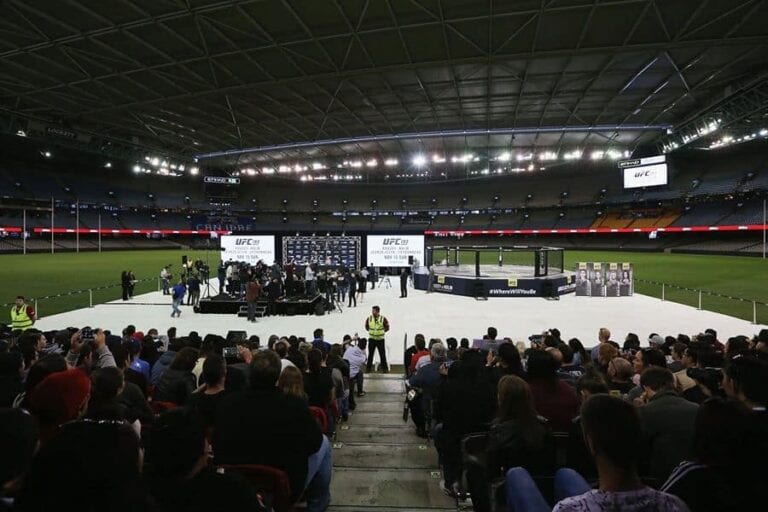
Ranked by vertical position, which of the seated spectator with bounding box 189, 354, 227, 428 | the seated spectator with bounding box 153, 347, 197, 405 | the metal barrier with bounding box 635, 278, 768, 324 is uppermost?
the seated spectator with bounding box 189, 354, 227, 428

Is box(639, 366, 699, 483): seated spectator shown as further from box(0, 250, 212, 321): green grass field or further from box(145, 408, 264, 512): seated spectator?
box(0, 250, 212, 321): green grass field

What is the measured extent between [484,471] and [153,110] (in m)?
31.7

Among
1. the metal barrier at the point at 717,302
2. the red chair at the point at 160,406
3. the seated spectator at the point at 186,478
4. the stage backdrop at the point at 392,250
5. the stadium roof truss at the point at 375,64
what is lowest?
the metal barrier at the point at 717,302

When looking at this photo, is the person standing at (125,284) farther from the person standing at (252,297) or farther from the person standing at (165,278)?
the person standing at (252,297)

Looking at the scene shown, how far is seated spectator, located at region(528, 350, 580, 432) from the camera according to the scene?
149 inches

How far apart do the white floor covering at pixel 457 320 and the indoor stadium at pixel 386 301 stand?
7.5 inches

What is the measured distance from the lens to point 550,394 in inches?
153

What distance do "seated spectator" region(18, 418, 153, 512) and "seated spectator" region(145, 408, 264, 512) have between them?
19cm

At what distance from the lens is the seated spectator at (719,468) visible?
1.86m

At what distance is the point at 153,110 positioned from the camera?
2708 cm

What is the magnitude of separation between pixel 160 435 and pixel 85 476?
360 millimetres

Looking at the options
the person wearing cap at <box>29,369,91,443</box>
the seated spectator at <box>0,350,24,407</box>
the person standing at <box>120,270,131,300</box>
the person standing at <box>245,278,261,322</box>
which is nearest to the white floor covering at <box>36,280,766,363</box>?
the person standing at <box>245,278,261,322</box>

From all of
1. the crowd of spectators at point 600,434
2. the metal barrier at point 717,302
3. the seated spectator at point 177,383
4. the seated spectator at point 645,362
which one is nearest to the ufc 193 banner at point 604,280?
the metal barrier at point 717,302

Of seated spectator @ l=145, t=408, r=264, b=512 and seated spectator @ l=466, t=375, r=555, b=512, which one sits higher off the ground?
seated spectator @ l=145, t=408, r=264, b=512
